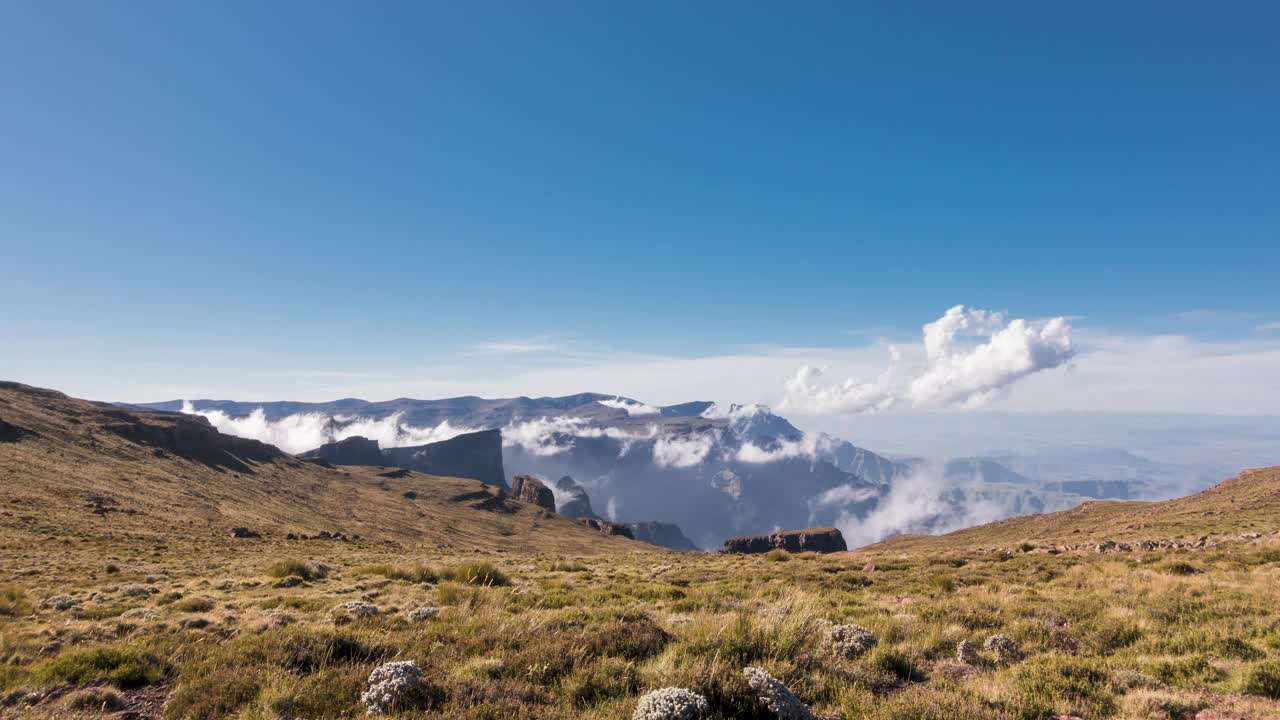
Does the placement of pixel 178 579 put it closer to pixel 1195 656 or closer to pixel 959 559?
pixel 1195 656

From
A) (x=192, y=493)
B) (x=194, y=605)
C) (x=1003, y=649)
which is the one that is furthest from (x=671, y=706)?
(x=192, y=493)

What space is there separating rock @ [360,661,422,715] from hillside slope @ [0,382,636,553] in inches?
1799

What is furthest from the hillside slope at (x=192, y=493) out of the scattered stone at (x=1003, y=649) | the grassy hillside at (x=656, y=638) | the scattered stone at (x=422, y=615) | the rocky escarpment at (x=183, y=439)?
the scattered stone at (x=1003, y=649)

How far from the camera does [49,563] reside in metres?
26.7

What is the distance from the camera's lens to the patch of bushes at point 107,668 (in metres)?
7.22

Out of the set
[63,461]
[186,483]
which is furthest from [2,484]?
[186,483]

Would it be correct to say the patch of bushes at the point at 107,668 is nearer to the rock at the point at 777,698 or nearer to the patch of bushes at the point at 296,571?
the rock at the point at 777,698

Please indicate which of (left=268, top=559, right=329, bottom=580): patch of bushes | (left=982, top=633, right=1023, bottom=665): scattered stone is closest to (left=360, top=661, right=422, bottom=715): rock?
(left=982, top=633, right=1023, bottom=665): scattered stone

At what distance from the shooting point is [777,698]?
5.69m

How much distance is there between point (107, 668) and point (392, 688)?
5.47 meters

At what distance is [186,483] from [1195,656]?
117 metres

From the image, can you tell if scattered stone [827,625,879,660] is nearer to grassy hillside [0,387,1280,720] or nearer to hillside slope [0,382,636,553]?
grassy hillside [0,387,1280,720]

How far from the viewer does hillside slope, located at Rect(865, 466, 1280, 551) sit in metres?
31.1

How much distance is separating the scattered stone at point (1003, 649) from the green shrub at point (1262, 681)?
241 centimetres
